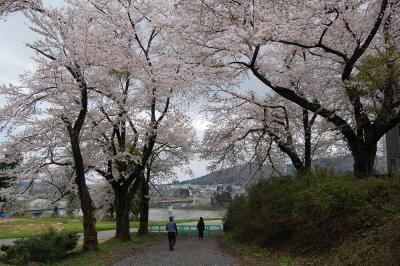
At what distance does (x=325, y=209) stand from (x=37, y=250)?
9.11 meters

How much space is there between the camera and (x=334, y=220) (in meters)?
9.29

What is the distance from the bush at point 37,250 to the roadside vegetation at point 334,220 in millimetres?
6476

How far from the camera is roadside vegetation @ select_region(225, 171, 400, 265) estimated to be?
23.5 feet

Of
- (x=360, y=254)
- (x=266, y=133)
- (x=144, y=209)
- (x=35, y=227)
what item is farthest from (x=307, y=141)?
(x=35, y=227)

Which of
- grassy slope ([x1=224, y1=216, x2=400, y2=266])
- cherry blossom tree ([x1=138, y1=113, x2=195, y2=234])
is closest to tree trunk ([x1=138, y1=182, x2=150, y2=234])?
cherry blossom tree ([x1=138, y1=113, x2=195, y2=234])

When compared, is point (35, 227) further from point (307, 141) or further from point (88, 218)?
point (307, 141)

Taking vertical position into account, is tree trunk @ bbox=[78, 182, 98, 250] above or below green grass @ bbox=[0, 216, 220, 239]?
above

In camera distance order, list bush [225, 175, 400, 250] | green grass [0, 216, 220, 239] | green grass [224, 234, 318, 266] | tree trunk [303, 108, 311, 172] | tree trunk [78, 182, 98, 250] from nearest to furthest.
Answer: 1. bush [225, 175, 400, 250]
2. green grass [224, 234, 318, 266]
3. tree trunk [78, 182, 98, 250]
4. tree trunk [303, 108, 311, 172]
5. green grass [0, 216, 220, 239]

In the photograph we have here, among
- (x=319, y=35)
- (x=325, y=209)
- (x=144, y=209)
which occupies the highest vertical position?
(x=319, y=35)

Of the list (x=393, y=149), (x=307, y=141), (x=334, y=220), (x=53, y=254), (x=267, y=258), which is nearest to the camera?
(x=334, y=220)

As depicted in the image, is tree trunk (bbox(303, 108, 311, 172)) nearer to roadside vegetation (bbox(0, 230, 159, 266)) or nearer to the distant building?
the distant building

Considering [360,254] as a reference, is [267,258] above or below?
below

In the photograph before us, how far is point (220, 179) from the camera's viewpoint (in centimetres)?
2516

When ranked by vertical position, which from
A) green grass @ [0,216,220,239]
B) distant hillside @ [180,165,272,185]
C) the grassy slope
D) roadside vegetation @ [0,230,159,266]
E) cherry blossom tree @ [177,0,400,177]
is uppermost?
cherry blossom tree @ [177,0,400,177]
